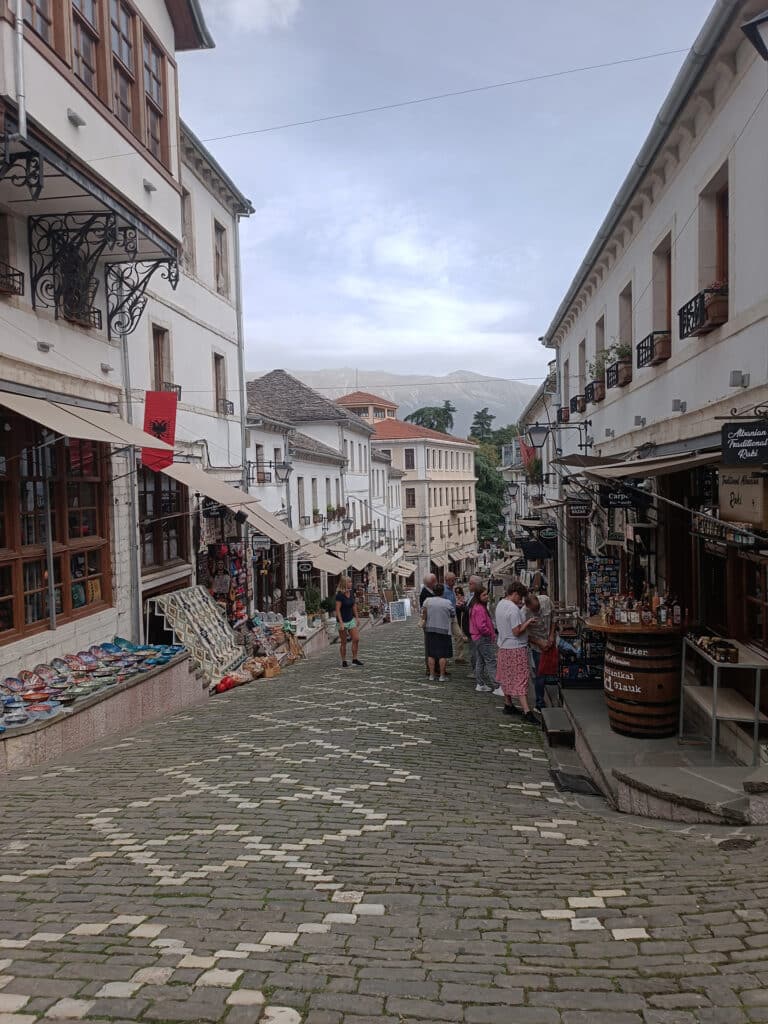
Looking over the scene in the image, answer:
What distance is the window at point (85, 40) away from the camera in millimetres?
9836

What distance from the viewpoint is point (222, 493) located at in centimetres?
1478

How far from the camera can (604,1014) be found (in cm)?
312

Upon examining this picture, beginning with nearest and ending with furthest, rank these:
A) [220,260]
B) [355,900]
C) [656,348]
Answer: [355,900], [656,348], [220,260]

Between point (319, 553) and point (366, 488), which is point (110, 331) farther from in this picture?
point (366, 488)

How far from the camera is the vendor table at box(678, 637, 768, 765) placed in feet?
21.9

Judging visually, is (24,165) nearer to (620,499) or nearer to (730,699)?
(620,499)

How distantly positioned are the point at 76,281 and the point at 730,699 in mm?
9563

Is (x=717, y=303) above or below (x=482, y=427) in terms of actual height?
below

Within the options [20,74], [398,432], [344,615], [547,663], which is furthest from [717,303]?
[398,432]

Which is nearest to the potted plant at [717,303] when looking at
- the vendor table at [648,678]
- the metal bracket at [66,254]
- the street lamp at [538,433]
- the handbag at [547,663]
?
the vendor table at [648,678]

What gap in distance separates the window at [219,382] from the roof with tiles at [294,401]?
13.5 metres

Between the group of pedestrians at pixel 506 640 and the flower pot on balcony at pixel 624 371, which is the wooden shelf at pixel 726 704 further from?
the flower pot on balcony at pixel 624 371

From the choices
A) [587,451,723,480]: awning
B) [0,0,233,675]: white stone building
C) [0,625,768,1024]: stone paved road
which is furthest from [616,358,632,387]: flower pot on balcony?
[0,625,768,1024]: stone paved road

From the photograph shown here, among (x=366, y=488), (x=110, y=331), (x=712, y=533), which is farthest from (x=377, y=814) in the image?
(x=366, y=488)
